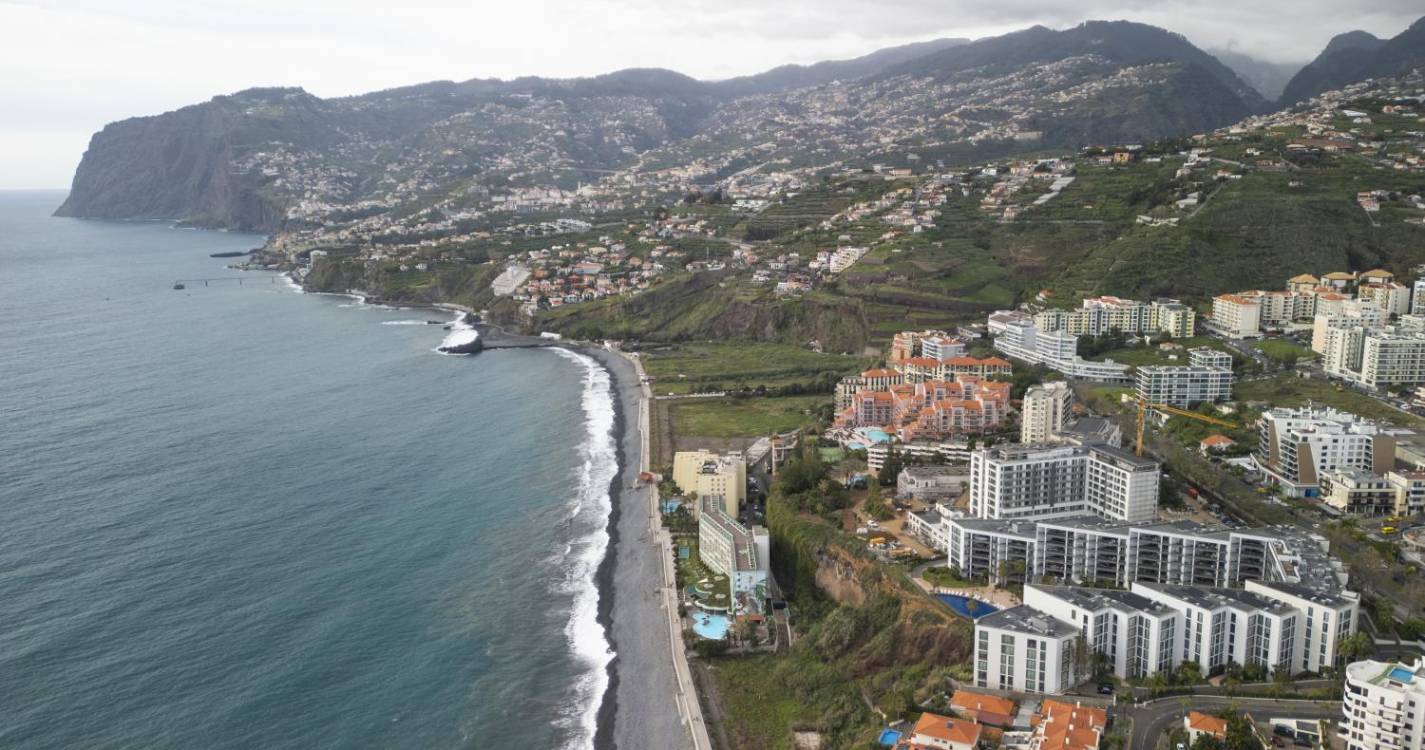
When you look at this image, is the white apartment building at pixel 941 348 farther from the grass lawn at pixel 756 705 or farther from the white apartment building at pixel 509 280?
the white apartment building at pixel 509 280

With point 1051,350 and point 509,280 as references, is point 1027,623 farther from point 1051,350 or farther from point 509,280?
point 509,280

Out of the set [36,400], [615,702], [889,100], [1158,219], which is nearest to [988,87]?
[889,100]

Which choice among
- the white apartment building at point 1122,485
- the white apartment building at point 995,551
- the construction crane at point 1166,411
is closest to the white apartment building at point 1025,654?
the white apartment building at point 995,551

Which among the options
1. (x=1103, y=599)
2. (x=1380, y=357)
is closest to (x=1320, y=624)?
(x=1103, y=599)

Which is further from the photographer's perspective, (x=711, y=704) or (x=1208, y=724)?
(x=711, y=704)

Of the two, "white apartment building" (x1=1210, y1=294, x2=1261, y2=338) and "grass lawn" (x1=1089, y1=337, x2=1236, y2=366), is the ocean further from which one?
"white apartment building" (x1=1210, y1=294, x2=1261, y2=338)

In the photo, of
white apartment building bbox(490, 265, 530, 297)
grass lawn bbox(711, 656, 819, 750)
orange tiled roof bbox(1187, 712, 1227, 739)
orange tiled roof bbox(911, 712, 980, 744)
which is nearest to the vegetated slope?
white apartment building bbox(490, 265, 530, 297)

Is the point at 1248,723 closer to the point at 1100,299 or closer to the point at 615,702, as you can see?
the point at 615,702
